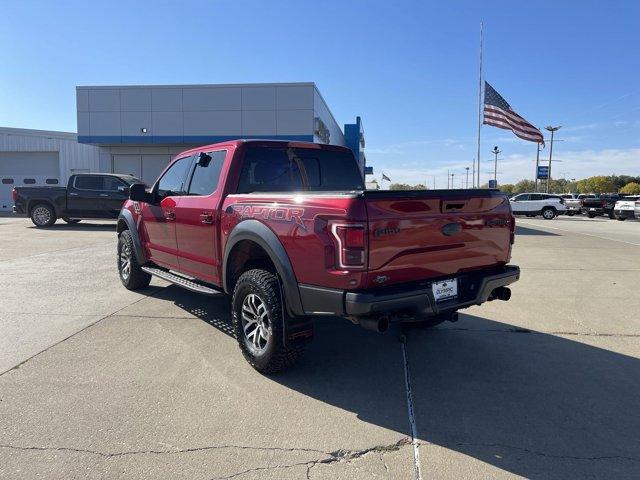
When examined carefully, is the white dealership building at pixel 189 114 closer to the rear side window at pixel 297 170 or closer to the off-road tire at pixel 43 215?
the off-road tire at pixel 43 215

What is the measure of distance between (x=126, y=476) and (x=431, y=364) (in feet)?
8.79

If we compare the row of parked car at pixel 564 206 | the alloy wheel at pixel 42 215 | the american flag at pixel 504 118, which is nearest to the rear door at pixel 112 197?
the alloy wheel at pixel 42 215

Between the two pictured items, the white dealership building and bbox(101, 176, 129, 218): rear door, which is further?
the white dealership building

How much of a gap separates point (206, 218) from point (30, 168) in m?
32.4

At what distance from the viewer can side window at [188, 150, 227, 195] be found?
15.9ft

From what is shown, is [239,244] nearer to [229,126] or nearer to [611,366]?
[611,366]

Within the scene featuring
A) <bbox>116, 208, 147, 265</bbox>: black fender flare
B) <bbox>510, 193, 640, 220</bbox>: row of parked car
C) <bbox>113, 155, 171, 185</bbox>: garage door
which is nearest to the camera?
<bbox>116, 208, 147, 265</bbox>: black fender flare

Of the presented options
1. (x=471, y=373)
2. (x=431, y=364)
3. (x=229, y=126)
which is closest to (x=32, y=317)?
(x=431, y=364)

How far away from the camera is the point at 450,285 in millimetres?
3723

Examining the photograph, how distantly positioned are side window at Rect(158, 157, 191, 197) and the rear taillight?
293 cm

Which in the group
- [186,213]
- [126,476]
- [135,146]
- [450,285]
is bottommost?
[126,476]

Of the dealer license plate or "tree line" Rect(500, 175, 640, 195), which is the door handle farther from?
"tree line" Rect(500, 175, 640, 195)

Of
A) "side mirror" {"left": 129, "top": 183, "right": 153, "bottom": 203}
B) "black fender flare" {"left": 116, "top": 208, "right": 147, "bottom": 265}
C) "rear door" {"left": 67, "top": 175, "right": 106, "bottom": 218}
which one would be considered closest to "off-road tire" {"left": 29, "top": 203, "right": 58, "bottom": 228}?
"rear door" {"left": 67, "top": 175, "right": 106, "bottom": 218}

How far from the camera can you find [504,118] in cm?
2447
